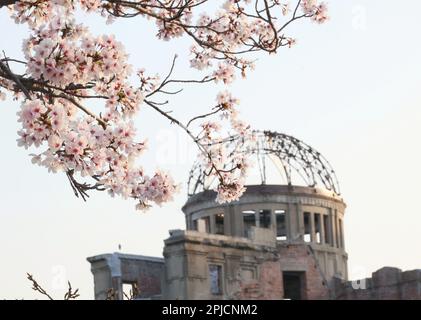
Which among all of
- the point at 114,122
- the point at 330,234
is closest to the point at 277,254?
the point at 330,234

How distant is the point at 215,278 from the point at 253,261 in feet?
7.63

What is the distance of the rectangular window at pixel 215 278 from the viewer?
176ft

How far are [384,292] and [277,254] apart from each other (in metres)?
6.37

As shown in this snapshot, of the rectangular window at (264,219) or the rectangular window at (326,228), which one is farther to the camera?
the rectangular window at (326,228)

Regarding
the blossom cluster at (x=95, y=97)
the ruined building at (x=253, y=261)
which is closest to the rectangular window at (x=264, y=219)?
the ruined building at (x=253, y=261)

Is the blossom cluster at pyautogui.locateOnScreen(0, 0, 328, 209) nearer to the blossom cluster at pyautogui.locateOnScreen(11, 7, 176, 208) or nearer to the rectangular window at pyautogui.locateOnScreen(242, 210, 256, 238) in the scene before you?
the blossom cluster at pyautogui.locateOnScreen(11, 7, 176, 208)

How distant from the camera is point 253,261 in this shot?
179ft

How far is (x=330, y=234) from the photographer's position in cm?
6769

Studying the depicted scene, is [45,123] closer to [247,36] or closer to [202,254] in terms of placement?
[247,36]

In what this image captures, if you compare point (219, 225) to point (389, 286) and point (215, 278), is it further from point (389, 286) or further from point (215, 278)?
point (389, 286)

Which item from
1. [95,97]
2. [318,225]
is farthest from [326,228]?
[95,97]

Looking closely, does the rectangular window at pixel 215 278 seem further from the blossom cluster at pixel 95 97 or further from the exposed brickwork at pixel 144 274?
the blossom cluster at pixel 95 97

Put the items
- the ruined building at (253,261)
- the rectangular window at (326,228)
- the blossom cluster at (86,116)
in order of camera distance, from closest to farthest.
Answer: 1. the blossom cluster at (86,116)
2. the ruined building at (253,261)
3. the rectangular window at (326,228)

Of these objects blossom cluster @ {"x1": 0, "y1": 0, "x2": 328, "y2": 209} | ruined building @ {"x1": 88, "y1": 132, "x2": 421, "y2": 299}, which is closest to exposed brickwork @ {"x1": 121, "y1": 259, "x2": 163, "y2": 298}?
ruined building @ {"x1": 88, "y1": 132, "x2": 421, "y2": 299}
